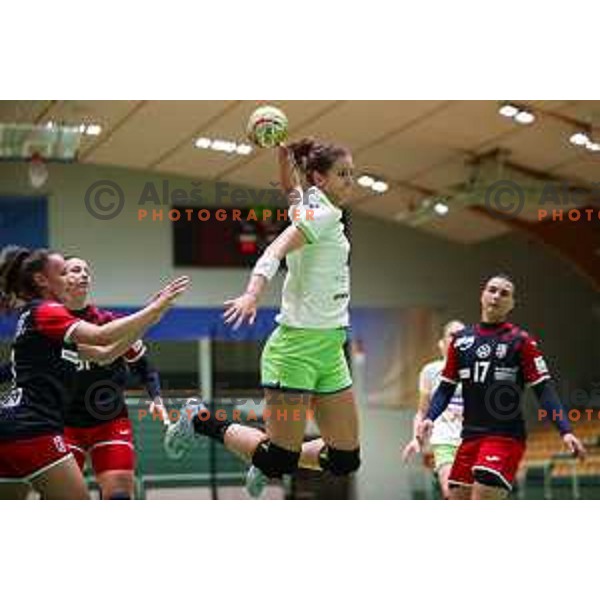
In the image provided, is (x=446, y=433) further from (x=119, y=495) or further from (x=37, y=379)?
(x=37, y=379)

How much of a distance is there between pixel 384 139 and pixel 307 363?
5.29 feet

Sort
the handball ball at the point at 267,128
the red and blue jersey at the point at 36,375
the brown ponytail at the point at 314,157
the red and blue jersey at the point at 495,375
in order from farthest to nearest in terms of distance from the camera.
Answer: the red and blue jersey at the point at 495,375
the handball ball at the point at 267,128
the brown ponytail at the point at 314,157
the red and blue jersey at the point at 36,375

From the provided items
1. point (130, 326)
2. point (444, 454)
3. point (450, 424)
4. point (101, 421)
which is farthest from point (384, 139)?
point (130, 326)

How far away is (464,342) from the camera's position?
834 centimetres

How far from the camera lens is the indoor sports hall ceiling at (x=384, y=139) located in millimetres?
8227

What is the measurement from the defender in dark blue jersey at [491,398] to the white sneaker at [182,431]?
1177mm

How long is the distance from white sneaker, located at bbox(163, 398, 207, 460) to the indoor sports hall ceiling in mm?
1220

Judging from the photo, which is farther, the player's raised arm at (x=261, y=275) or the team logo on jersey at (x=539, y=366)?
the team logo on jersey at (x=539, y=366)

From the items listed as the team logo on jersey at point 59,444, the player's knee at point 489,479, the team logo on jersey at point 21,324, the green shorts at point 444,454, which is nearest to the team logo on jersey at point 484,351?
the player's knee at point 489,479

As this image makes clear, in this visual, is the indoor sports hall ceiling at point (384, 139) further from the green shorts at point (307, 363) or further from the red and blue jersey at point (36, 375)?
the red and blue jersey at point (36, 375)

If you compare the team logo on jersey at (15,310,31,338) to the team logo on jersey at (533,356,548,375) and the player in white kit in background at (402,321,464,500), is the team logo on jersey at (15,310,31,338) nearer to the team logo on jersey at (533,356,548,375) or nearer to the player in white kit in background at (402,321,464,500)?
the player in white kit in background at (402,321,464,500)

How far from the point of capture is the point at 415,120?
8.51 meters

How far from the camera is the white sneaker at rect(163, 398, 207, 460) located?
25.9 feet

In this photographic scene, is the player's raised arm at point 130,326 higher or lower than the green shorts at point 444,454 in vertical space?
higher
